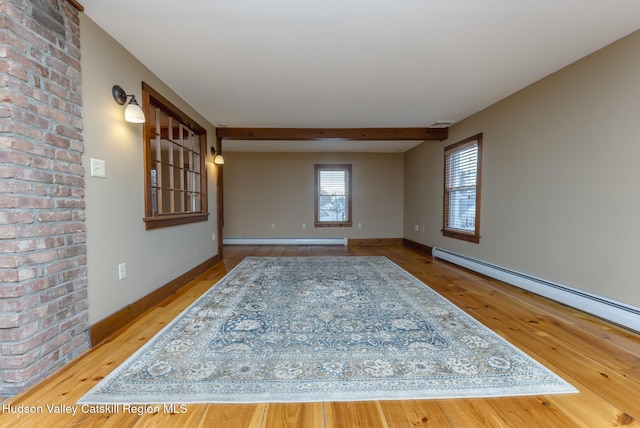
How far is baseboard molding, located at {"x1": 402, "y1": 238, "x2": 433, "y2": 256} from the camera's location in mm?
5188

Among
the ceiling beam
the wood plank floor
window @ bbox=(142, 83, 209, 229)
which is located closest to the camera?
the wood plank floor

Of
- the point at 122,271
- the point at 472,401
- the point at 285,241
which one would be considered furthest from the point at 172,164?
the point at 285,241

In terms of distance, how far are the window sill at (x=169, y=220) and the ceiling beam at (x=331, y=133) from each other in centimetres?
155

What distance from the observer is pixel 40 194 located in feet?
4.80

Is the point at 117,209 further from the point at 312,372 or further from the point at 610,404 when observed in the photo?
the point at 610,404

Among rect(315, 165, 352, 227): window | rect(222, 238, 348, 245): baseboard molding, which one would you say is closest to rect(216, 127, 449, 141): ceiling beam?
rect(315, 165, 352, 227): window

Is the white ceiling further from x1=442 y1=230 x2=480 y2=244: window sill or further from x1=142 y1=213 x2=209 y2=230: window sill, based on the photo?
x1=442 y1=230 x2=480 y2=244: window sill

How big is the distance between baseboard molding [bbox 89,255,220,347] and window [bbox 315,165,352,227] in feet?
11.8

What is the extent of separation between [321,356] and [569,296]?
240cm

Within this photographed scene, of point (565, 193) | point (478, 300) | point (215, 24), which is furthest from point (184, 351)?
point (565, 193)

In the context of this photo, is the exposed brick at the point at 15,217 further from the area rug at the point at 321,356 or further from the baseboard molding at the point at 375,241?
the baseboard molding at the point at 375,241

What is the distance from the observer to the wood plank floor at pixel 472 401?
1.17 m

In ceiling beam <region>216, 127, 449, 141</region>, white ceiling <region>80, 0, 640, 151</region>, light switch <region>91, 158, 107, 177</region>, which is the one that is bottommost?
light switch <region>91, 158, 107, 177</region>

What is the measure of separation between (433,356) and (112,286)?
231cm
